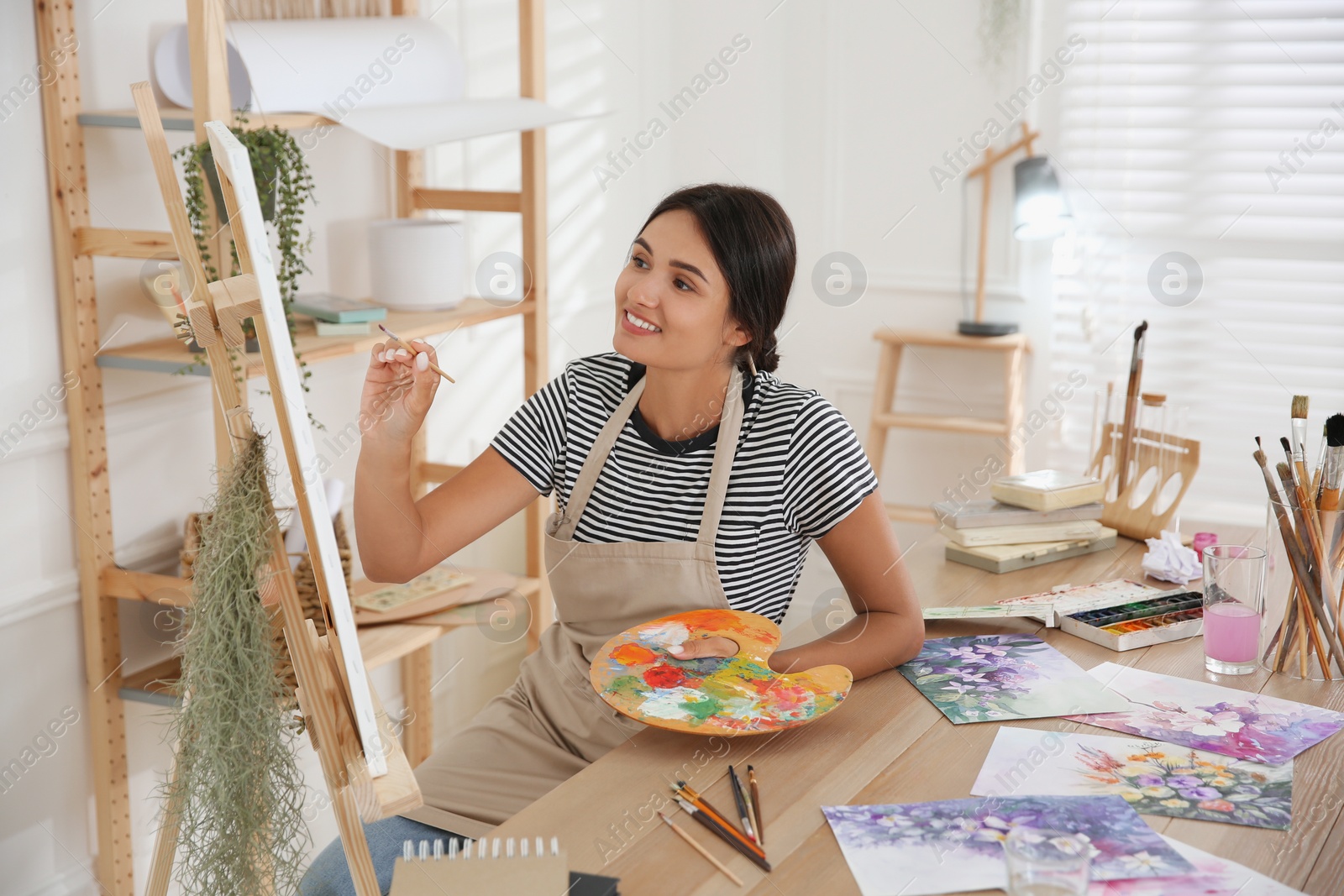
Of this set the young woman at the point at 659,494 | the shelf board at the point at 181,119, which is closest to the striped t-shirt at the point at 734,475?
the young woman at the point at 659,494

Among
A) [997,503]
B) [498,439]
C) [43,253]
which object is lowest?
[997,503]

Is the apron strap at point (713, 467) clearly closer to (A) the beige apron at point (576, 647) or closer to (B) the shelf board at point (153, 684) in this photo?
(A) the beige apron at point (576, 647)

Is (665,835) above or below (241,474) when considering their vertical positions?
below

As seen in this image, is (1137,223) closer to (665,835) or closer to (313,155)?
(313,155)

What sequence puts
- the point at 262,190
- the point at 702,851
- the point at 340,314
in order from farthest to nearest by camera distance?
the point at 340,314, the point at 262,190, the point at 702,851

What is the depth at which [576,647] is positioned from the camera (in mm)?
1720

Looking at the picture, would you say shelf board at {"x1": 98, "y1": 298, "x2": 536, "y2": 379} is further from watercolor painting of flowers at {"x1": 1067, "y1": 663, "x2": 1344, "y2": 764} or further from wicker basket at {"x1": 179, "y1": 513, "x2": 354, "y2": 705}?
watercolor painting of flowers at {"x1": 1067, "y1": 663, "x2": 1344, "y2": 764}

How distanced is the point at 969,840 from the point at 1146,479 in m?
1.13

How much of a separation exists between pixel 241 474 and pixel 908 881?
0.76 m

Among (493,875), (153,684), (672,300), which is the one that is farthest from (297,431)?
(153,684)

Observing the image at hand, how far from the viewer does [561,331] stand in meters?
3.47

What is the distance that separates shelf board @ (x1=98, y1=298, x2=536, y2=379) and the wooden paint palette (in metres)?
0.73

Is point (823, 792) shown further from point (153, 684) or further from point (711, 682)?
point (153, 684)

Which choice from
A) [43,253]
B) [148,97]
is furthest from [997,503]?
[43,253]
